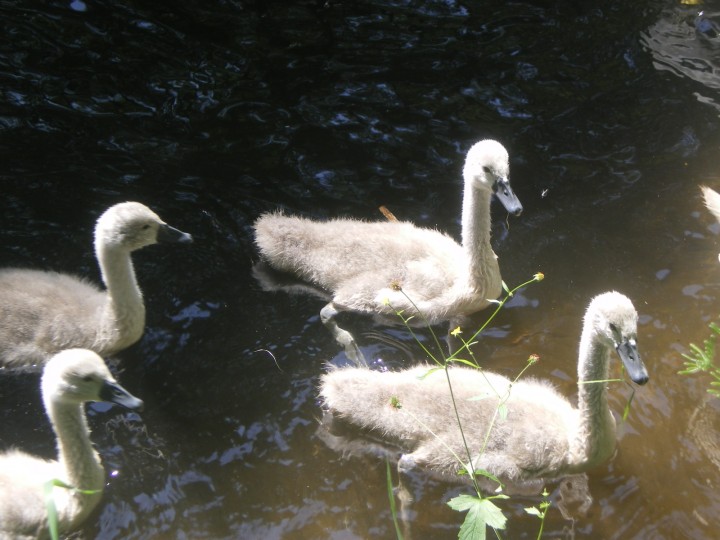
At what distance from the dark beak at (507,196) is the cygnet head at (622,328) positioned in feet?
3.23

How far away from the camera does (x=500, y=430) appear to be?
13.2 ft

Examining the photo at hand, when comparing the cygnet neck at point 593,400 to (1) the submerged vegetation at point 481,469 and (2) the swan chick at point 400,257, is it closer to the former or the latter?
(1) the submerged vegetation at point 481,469

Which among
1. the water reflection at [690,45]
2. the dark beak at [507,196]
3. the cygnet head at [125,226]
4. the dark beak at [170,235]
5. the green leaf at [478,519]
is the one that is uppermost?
the water reflection at [690,45]

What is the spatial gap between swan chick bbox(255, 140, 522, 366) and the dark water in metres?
0.20

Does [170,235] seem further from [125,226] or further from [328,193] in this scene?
[328,193]

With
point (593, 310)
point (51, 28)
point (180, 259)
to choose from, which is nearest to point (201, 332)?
point (180, 259)

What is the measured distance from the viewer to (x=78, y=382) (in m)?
3.84

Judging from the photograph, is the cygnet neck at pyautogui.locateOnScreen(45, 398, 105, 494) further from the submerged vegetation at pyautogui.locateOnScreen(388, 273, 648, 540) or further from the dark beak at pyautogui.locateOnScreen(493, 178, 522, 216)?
the dark beak at pyautogui.locateOnScreen(493, 178, 522, 216)

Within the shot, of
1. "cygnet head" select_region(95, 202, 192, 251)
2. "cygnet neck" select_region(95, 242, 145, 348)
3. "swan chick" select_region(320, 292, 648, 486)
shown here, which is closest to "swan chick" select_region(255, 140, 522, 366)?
"swan chick" select_region(320, 292, 648, 486)

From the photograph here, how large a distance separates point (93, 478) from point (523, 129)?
417 cm

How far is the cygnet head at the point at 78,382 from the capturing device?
12.5ft

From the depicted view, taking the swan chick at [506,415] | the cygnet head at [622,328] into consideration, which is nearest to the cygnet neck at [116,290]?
the swan chick at [506,415]

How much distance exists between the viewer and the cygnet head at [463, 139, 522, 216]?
478cm

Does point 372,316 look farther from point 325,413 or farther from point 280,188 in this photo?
point 280,188
